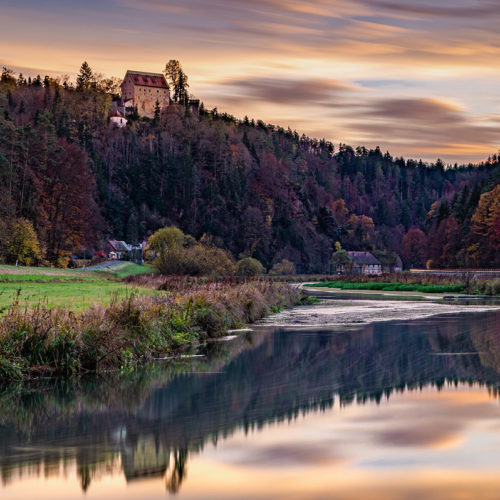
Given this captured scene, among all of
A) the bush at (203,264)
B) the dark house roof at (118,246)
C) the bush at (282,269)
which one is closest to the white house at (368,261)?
the bush at (282,269)

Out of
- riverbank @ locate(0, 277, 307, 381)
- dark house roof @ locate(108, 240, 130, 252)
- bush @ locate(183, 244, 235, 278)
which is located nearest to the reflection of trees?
riverbank @ locate(0, 277, 307, 381)

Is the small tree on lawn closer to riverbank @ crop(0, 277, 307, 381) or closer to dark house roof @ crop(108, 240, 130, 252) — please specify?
riverbank @ crop(0, 277, 307, 381)

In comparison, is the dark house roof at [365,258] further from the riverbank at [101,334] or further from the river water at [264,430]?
the river water at [264,430]

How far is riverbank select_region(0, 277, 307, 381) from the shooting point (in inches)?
698

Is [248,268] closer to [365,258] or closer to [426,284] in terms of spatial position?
[426,284]

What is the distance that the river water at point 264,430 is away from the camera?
32.2 ft

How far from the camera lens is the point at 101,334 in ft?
62.7

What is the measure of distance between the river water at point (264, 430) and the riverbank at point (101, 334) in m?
0.76

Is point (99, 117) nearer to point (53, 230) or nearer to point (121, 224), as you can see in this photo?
point (121, 224)

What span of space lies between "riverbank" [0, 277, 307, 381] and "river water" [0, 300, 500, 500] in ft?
2.48

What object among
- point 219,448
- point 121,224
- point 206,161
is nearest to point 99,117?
point 206,161

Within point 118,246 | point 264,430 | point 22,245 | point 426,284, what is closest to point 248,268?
point 426,284

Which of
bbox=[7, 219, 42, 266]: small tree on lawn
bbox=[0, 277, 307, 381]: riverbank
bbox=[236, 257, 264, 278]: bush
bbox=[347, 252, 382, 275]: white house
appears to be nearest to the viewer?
bbox=[0, 277, 307, 381]: riverbank

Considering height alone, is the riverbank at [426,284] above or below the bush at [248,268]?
below
